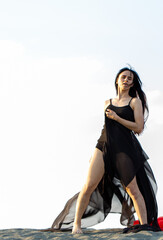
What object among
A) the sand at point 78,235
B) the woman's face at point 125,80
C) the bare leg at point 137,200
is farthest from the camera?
the woman's face at point 125,80

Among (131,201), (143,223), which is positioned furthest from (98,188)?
(143,223)

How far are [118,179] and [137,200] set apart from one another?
620 millimetres

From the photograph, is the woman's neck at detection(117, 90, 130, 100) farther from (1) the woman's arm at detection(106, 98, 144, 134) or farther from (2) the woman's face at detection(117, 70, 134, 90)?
(1) the woman's arm at detection(106, 98, 144, 134)

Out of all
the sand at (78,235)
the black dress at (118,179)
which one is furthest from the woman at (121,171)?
the sand at (78,235)

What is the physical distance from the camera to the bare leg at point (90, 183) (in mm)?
6293

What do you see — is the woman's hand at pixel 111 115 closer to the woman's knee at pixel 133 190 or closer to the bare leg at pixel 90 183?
the bare leg at pixel 90 183

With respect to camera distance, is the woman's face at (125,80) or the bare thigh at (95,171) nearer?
the bare thigh at (95,171)

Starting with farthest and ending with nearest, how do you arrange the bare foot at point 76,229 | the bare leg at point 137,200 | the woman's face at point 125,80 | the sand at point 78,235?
the woman's face at point 125,80 < the bare foot at point 76,229 < the bare leg at point 137,200 < the sand at point 78,235

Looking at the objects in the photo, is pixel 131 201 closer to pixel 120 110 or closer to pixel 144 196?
pixel 144 196

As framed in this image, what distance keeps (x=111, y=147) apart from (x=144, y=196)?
89 cm

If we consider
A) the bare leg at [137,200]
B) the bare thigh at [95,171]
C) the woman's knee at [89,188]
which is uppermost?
the bare thigh at [95,171]

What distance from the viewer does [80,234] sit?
603 centimetres

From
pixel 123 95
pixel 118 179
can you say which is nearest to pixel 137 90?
pixel 123 95

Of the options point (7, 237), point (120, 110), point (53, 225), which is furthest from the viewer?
point (53, 225)
